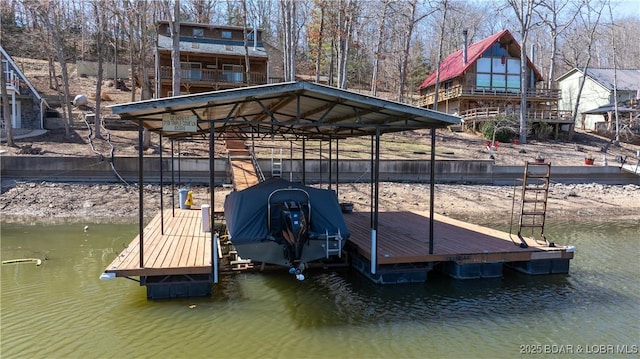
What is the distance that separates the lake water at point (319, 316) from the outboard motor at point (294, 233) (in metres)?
0.89

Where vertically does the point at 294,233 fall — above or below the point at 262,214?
below

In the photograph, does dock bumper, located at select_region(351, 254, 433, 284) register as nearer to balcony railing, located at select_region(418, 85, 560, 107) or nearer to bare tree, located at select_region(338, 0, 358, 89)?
bare tree, located at select_region(338, 0, 358, 89)

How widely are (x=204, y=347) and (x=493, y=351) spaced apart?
393cm

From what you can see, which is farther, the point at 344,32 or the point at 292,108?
the point at 344,32


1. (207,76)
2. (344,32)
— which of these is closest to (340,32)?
(344,32)

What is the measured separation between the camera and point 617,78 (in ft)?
133

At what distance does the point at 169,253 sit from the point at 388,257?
4.07 metres

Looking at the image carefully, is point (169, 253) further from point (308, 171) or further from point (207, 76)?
point (207, 76)

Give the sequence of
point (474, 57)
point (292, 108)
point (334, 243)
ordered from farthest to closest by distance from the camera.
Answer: point (474, 57)
point (292, 108)
point (334, 243)

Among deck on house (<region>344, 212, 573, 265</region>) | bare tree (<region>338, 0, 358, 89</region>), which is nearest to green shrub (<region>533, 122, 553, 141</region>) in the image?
bare tree (<region>338, 0, 358, 89</region>)

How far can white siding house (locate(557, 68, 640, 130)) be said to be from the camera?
1542 inches

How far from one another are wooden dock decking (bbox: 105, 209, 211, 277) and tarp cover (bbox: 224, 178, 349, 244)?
773 millimetres

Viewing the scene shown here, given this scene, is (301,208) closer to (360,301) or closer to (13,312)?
(360,301)

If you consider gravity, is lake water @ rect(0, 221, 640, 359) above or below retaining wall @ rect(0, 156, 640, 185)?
below
